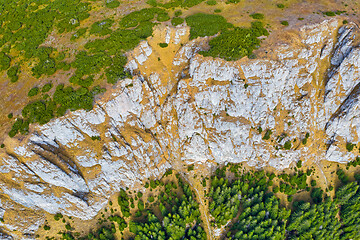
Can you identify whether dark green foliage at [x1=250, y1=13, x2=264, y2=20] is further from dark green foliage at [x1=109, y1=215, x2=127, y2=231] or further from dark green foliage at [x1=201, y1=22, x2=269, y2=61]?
dark green foliage at [x1=109, y1=215, x2=127, y2=231]

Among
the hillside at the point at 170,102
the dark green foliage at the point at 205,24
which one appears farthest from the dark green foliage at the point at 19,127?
the dark green foliage at the point at 205,24

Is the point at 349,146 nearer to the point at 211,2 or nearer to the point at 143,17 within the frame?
the point at 211,2

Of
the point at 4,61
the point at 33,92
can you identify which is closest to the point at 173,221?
the point at 33,92

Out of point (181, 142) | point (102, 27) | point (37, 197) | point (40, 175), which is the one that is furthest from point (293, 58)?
point (37, 197)

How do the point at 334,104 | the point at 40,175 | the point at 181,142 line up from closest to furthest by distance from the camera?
the point at 40,175, the point at 334,104, the point at 181,142

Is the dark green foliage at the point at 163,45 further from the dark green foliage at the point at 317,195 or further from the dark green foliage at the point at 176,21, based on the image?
the dark green foliage at the point at 317,195

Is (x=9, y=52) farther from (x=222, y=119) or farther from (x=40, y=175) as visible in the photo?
(x=222, y=119)
